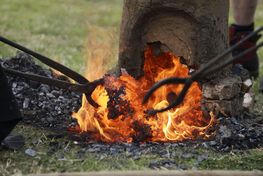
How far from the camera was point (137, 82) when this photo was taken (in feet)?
16.5

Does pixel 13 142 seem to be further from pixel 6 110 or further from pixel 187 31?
pixel 187 31

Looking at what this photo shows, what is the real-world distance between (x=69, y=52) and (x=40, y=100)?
10.4 ft

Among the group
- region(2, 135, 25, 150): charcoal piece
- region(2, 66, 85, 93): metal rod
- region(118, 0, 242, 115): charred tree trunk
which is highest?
region(118, 0, 242, 115): charred tree trunk

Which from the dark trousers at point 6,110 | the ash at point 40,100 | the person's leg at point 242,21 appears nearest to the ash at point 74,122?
the ash at point 40,100

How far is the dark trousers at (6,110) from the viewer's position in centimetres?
424

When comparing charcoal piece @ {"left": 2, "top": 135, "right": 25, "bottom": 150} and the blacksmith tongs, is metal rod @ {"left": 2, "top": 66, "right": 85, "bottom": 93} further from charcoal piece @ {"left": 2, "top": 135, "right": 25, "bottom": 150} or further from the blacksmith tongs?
charcoal piece @ {"left": 2, "top": 135, "right": 25, "bottom": 150}

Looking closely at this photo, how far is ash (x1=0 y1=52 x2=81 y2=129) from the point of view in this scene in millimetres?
5188

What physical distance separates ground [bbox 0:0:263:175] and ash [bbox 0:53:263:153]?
87mm

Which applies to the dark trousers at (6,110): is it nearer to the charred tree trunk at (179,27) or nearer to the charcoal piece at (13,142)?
the charcoal piece at (13,142)

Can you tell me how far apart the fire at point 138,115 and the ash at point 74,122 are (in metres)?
0.12

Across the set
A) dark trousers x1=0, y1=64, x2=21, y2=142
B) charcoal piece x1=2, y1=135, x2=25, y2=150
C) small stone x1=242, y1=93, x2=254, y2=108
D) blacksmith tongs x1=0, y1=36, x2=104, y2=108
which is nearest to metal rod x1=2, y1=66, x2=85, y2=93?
blacksmith tongs x1=0, y1=36, x2=104, y2=108

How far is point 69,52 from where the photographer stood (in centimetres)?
861

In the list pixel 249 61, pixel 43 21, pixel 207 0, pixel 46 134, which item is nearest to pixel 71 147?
pixel 46 134

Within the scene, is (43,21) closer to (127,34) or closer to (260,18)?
(260,18)
